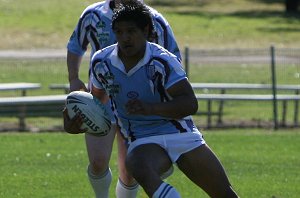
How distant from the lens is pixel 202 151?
7594 millimetres

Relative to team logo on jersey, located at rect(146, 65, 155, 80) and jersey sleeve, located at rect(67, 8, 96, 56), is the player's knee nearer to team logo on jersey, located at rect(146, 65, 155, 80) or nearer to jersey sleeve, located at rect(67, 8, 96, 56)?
jersey sleeve, located at rect(67, 8, 96, 56)

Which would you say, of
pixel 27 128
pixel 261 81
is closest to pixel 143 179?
pixel 27 128

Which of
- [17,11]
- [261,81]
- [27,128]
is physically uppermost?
[27,128]

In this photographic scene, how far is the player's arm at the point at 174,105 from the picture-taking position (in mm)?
7262

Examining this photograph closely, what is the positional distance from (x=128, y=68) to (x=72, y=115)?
0.60m

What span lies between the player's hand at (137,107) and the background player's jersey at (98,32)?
68.1 inches

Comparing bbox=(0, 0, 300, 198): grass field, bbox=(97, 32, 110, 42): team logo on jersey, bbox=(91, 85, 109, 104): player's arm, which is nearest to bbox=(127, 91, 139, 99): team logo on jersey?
bbox=(91, 85, 109, 104): player's arm

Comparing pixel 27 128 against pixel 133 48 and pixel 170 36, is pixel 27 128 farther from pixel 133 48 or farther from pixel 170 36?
pixel 133 48

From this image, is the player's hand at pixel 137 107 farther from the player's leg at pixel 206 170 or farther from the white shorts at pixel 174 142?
the player's leg at pixel 206 170

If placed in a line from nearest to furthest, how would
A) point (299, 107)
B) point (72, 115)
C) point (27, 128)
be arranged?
point (72, 115) → point (27, 128) → point (299, 107)

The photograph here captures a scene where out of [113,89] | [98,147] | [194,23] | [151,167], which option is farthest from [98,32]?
[194,23]

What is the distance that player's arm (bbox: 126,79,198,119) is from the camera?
726 centimetres

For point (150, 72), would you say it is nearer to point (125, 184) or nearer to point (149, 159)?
point (149, 159)

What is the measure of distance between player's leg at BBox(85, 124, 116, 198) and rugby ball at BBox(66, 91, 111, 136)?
1.06 meters
